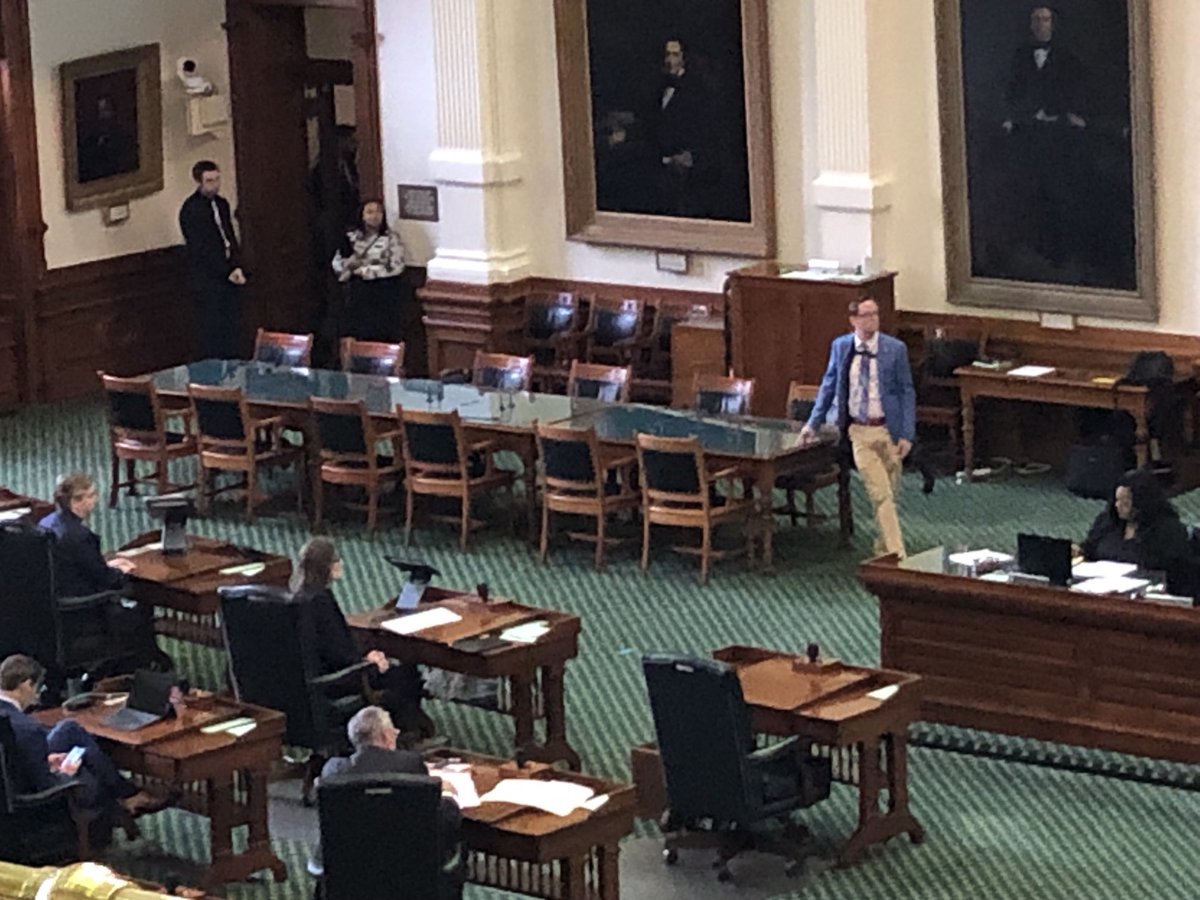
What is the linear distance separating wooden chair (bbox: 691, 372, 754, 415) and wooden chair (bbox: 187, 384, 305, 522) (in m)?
2.43

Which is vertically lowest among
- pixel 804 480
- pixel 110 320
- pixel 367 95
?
pixel 804 480

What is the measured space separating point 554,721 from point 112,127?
374 inches

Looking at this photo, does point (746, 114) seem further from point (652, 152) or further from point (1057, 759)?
point (1057, 759)

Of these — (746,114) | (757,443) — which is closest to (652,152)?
(746,114)

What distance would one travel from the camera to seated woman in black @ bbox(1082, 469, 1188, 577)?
1045 cm

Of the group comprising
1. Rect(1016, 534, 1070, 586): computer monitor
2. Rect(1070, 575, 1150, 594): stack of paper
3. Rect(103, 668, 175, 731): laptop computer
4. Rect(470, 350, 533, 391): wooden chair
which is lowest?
Rect(103, 668, 175, 731): laptop computer

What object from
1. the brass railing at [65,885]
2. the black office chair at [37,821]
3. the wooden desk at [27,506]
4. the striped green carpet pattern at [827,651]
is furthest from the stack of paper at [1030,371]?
the brass railing at [65,885]

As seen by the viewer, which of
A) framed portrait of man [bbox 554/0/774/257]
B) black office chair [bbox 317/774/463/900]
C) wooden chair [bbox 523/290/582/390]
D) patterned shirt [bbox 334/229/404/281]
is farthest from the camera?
patterned shirt [bbox 334/229/404/281]

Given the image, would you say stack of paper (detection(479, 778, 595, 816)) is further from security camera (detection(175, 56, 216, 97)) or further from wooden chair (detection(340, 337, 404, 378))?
security camera (detection(175, 56, 216, 97))

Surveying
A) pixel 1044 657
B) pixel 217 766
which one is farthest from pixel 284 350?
pixel 217 766

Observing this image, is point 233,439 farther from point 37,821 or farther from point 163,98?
point 37,821

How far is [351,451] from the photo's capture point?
1427cm

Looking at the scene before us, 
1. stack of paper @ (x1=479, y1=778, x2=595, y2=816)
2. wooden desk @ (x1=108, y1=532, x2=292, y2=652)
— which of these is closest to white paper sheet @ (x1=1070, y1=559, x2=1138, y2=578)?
stack of paper @ (x1=479, y1=778, x2=595, y2=816)

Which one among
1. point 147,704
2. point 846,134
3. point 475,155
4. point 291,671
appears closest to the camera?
point 147,704
